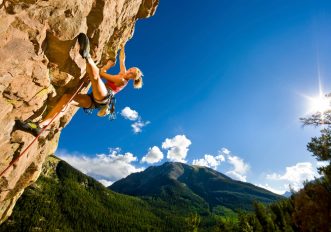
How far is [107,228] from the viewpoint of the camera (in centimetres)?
17425

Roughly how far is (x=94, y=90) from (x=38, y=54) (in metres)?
1.92

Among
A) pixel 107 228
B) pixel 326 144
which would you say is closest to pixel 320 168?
pixel 326 144

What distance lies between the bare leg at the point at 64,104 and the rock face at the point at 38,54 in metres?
0.44

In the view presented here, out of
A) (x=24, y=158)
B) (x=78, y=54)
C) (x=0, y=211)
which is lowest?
(x=0, y=211)

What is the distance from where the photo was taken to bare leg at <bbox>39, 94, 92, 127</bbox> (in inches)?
327

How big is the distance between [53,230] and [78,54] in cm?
16854

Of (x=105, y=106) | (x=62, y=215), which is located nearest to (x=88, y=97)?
(x=105, y=106)

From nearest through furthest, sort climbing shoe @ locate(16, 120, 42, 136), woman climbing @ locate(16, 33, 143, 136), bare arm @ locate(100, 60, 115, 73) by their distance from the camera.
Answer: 1. climbing shoe @ locate(16, 120, 42, 136)
2. woman climbing @ locate(16, 33, 143, 136)
3. bare arm @ locate(100, 60, 115, 73)

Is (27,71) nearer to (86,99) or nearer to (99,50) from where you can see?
(86,99)

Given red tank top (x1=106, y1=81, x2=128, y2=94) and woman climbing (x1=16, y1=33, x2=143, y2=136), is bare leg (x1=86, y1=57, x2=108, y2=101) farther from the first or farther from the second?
red tank top (x1=106, y1=81, x2=128, y2=94)

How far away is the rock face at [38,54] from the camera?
624cm

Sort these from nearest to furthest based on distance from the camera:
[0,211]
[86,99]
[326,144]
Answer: [86,99]
[0,211]
[326,144]

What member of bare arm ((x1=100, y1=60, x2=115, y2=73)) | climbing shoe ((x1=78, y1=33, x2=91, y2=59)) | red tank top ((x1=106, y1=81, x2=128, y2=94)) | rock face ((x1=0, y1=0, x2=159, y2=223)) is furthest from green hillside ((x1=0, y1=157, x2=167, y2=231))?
climbing shoe ((x1=78, y1=33, x2=91, y2=59))

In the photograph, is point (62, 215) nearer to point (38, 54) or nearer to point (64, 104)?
point (64, 104)
